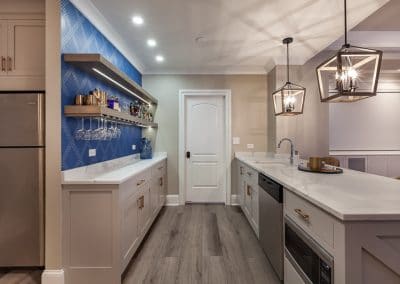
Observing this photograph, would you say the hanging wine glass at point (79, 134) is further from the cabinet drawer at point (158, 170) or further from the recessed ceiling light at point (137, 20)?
the recessed ceiling light at point (137, 20)

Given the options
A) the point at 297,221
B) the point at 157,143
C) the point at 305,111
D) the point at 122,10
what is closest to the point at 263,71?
the point at 305,111

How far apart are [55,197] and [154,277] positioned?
1.19m

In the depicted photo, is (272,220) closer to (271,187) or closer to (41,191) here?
(271,187)

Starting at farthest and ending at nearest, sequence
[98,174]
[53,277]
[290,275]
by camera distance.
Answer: [98,174] → [53,277] → [290,275]

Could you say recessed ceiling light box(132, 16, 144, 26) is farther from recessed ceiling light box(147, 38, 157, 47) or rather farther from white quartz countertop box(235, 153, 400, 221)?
white quartz countertop box(235, 153, 400, 221)

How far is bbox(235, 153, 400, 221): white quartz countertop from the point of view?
1050 millimetres

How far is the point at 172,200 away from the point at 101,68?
2907 mm

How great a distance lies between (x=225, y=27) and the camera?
2723mm

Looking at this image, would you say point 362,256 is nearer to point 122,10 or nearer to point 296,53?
point 122,10

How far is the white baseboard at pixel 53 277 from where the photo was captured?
189 centimetres

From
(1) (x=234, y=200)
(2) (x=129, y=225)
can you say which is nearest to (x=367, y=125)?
(1) (x=234, y=200)

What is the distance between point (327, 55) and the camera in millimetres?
3840

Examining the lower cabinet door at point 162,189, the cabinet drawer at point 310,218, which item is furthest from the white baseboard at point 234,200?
the cabinet drawer at point 310,218

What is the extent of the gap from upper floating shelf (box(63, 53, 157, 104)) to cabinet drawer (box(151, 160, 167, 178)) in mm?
1205
